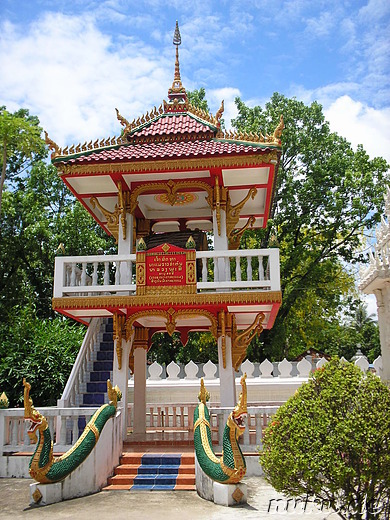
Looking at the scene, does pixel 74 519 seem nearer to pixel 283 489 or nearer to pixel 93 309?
pixel 283 489

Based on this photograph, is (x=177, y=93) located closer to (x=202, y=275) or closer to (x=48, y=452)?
A: (x=202, y=275)

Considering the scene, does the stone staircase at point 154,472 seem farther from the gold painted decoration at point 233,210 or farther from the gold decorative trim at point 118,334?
the gold painted decoration at point 233,210

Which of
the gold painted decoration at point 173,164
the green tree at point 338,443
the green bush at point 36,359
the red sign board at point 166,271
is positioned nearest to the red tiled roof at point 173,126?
the gold painted decoration at point 173,164

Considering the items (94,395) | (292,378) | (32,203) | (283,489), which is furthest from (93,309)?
(32,203)

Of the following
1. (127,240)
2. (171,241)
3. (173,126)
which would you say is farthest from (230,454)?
(173,126)

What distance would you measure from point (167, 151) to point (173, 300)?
3.14 metres

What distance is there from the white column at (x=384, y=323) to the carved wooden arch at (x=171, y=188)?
9.74 meters

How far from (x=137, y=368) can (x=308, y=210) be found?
14.1 meters

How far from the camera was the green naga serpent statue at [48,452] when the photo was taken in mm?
7320

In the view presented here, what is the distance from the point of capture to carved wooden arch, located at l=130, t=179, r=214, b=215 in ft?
36.8

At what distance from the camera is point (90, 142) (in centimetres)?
1137

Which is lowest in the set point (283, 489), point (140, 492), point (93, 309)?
point (140, 492)

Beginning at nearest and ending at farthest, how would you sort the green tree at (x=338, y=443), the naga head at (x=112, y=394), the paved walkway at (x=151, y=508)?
the green tree at (x=338, y=443) → the paved walkway at (x=151, y=508) → the naga head at (x=112, y=394)

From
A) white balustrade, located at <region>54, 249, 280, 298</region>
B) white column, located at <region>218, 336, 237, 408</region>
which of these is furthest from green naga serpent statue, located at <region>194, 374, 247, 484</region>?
white balustrade, located at <region>54, 249, 280, 298</region>
